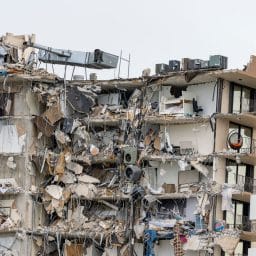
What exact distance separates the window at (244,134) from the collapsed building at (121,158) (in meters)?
0.05

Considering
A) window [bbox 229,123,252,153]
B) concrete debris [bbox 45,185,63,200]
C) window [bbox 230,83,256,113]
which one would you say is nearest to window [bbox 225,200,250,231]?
window [bbox 229,123,252,153]

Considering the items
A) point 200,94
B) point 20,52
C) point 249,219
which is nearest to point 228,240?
point 249,219

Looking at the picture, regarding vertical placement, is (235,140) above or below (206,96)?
below

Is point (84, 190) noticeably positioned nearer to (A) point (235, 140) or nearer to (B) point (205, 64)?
(A) point (235, 140)

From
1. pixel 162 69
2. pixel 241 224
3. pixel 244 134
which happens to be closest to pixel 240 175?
pixel 244 134

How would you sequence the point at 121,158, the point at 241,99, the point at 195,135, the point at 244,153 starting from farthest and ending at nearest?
the point at 121,158, the point at 241,99, the point at 195,135, the point at 244,153

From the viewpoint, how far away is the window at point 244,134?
7075cm

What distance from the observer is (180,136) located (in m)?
71.6

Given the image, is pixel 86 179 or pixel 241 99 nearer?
pixel 241 99

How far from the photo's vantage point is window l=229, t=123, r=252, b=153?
232ft

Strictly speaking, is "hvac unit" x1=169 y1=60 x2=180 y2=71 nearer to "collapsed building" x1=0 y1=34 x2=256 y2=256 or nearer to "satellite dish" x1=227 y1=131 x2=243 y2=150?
"collapsed building" x1=0 y1=34 x2=256 y2=256

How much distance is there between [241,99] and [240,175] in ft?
11.8

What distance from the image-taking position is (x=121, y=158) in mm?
72000

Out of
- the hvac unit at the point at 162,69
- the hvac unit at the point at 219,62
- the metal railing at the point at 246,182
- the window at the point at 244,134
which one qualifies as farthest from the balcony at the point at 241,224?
the hvac unit at the point at 162,69
